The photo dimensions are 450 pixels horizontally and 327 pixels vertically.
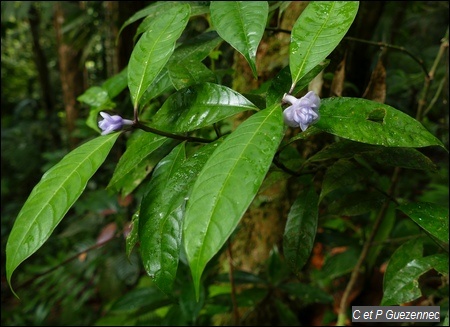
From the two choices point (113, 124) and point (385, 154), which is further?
point (385, 154)

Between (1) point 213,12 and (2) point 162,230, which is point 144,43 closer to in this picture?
(1) point 213,12

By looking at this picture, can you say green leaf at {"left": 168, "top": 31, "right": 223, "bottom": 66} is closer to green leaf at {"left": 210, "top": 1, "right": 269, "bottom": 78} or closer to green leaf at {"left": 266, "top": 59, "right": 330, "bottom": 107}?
green leaf at {"left": 210, "top": 1, "right": 269, "bottom": 78}

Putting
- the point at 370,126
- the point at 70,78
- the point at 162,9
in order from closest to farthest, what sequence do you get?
the point at 370,126
the point at 162,9
the point at 70,78

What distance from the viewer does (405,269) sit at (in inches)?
29.4

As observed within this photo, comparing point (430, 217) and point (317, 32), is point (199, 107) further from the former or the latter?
point (430, 217)

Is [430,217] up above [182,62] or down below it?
below

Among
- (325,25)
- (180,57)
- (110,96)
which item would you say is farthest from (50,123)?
(325,25)

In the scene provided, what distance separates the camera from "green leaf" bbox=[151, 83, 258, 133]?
0.53 m

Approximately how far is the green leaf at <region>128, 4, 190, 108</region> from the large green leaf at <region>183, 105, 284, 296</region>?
0.18 metres

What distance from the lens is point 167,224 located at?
1.74ft

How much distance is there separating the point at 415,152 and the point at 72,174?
0.51 m

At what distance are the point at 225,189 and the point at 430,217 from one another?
0.44 m

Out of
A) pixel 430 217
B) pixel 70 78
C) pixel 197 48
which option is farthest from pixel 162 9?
pixel 70 78

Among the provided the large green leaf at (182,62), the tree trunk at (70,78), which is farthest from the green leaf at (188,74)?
the tree trunk at (70,78)
